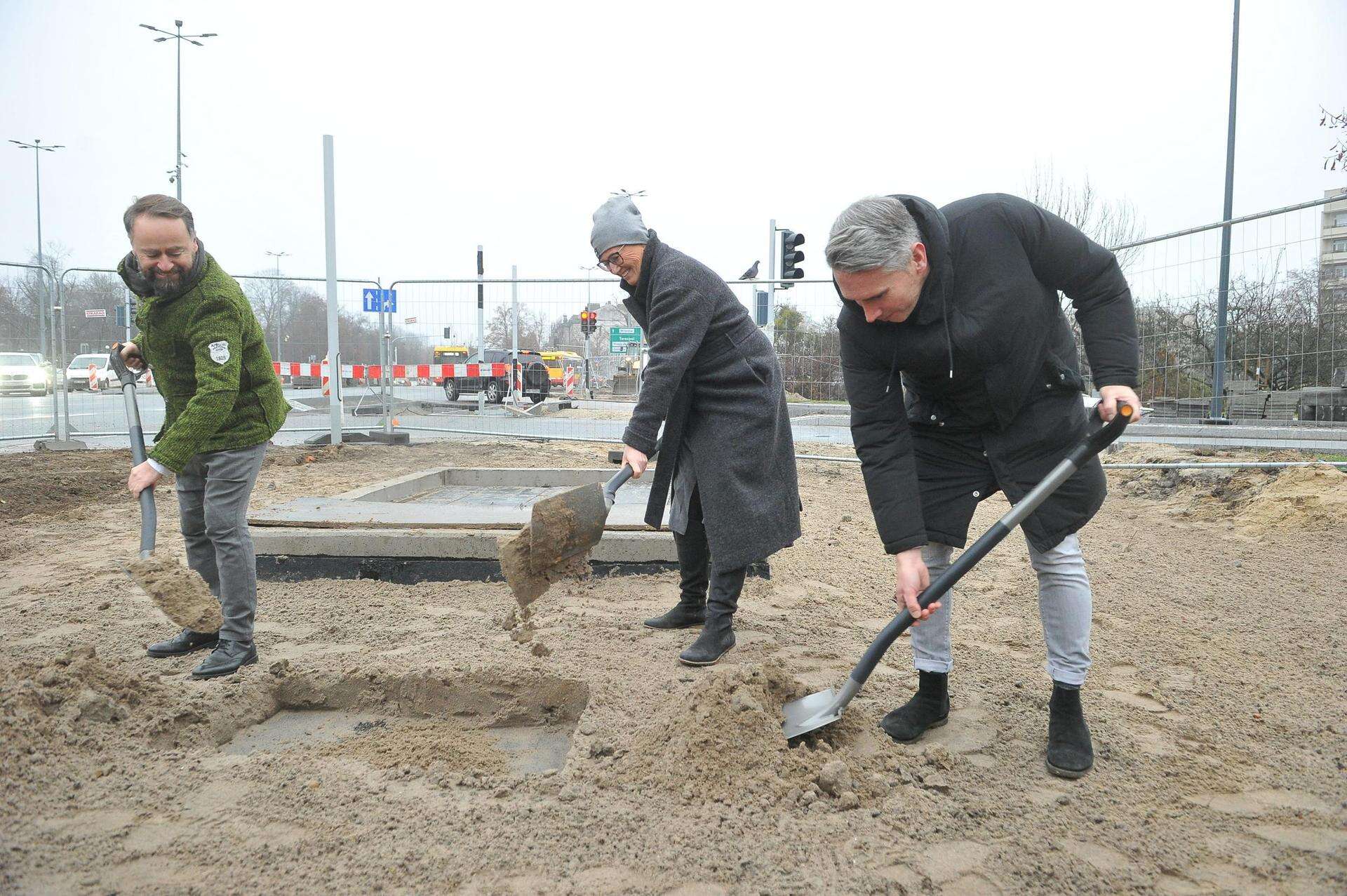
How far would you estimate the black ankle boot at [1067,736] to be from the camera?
235 cm

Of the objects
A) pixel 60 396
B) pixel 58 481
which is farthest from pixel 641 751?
pixel 60 396

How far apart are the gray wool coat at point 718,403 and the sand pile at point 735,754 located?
749 mm

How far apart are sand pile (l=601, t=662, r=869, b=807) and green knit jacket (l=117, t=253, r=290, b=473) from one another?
6.02 feet

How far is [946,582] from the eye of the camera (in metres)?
2.37

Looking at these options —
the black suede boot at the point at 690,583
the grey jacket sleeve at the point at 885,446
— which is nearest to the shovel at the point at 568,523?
the black suede boot at the point at 690,583

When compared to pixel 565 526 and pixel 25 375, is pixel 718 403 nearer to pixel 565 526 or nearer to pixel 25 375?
pixel 565 526

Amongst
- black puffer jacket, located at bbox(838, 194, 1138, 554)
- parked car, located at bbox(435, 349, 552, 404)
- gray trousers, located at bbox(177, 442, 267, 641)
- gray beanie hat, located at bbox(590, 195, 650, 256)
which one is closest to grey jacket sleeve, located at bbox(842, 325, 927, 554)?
black puffer jacket, located at bbox(838, 194, 1138, 554)

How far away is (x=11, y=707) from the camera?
8.05ft

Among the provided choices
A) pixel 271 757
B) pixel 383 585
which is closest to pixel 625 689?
pixel 271 757

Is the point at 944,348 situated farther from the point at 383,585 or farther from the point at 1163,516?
the point at 1163,516

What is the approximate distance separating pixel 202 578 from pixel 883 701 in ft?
8.45

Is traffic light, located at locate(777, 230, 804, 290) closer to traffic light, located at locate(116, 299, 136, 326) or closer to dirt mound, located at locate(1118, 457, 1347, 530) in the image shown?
dirt mound, located at locate(1118, 457, 1347, 530)

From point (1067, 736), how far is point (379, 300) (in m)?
9.64

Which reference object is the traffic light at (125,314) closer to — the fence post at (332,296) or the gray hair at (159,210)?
the fence post at (332,296)
